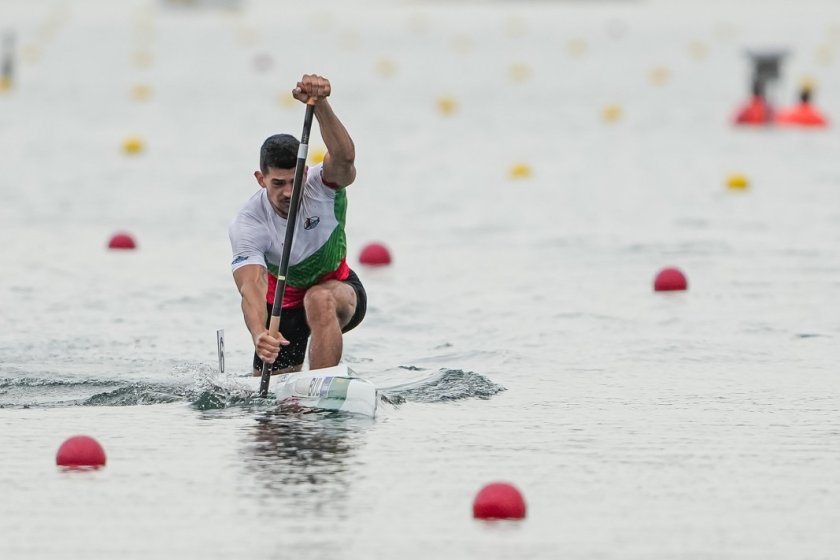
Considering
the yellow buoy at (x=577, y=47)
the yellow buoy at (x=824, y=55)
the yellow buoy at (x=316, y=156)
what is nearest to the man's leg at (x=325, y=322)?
the yellow buoy at (x=316, y=156)

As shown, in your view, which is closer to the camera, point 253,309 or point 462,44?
point 253,309

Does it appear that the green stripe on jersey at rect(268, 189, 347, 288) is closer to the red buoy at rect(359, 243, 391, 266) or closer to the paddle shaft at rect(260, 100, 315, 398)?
the paddle shaft at rect(260, 100, 315, 398)

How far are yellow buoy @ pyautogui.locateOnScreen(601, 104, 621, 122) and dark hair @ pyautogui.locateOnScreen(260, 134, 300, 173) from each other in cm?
1799

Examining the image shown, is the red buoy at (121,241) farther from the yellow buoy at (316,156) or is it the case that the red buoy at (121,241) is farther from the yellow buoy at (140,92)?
the yellow buoy at (140,92)

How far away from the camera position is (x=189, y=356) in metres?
9.80

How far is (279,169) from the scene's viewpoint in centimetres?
825

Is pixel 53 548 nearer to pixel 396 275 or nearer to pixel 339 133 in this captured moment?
pixel 339 133


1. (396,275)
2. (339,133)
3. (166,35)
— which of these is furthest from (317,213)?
(166,35)

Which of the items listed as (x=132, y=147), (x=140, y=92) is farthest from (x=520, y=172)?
(x=140, y=92)

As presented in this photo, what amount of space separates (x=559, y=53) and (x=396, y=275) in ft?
100

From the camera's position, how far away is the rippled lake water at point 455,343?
626 centimetres

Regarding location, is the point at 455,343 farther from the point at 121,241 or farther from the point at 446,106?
the point at 446,106

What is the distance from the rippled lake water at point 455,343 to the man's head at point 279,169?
0.95m

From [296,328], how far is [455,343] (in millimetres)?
1632
